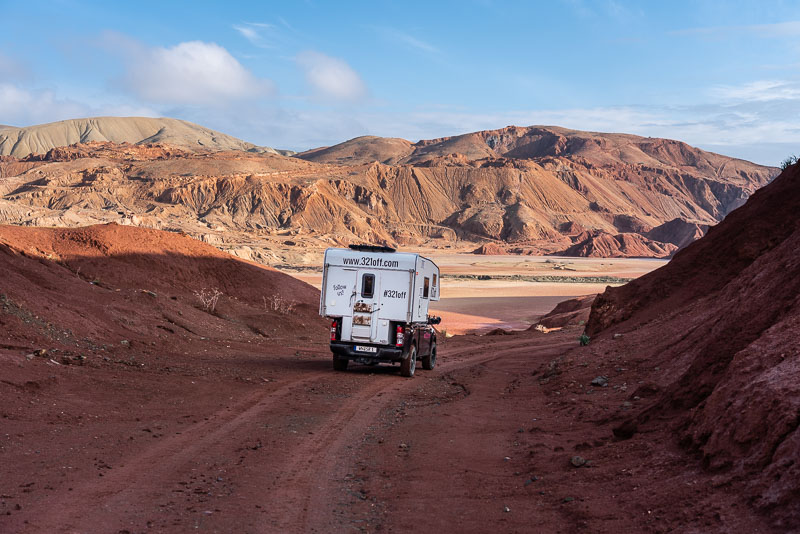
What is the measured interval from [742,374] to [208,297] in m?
22.3

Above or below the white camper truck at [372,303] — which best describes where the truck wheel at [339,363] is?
below

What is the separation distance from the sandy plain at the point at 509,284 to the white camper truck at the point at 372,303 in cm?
1700

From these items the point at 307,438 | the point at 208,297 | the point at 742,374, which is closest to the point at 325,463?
the point at 307,438

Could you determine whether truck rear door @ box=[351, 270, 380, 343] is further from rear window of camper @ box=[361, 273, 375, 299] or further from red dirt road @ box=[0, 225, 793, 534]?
red dirt road @ box=[0, 225, 793, 534]

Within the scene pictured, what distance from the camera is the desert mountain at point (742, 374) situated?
5.63m

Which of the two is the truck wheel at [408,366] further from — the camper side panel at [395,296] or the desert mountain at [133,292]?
the desert mountain at [133,292]

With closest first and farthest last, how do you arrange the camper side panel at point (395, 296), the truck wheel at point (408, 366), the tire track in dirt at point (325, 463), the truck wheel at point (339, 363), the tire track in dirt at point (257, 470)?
the tire track in dirt at point (257, 470) → the tire track in dirt at point (325, 463) → the camper side panel at point (395, 296) → the truck wheel at point (408, 366) → the truck wheel at point (339, 363)

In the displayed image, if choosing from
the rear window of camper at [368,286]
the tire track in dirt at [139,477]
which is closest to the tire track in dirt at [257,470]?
the tire track in dirt at [139,477]

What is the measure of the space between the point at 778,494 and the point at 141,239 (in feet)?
88.5

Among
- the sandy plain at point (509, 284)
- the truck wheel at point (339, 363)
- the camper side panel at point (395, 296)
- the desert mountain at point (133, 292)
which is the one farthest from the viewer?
the sandy plain at point (509, 284)

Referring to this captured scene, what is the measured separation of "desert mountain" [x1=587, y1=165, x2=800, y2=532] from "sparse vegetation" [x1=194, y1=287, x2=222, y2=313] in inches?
564

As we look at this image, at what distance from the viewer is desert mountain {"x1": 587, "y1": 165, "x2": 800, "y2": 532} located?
5633mm

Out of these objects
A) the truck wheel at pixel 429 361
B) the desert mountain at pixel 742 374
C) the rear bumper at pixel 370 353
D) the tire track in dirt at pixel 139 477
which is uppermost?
the desert mountain at pixel 742 374

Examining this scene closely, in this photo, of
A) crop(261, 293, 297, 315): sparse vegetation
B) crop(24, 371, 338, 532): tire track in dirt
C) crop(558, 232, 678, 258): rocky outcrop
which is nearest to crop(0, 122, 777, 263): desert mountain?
crop(558, 232, 678, 258): rocky outcrop
